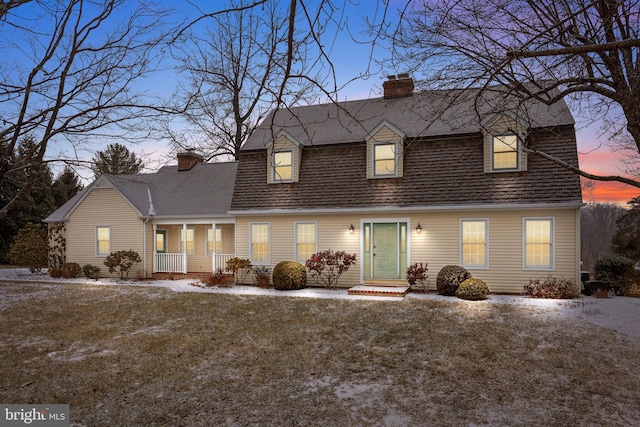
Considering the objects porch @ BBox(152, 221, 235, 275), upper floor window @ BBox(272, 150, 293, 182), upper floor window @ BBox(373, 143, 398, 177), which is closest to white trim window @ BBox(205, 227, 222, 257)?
porch @ BBox(152, 221, 235, 275)

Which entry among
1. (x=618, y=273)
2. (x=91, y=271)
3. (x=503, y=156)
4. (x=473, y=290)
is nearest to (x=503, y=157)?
(x=503, y=156)

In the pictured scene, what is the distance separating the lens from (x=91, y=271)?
19469 mm

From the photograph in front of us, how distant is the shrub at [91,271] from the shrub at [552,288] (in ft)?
57.3

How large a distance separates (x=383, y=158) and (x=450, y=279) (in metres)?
5.07

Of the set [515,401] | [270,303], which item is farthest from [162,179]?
[515,401]

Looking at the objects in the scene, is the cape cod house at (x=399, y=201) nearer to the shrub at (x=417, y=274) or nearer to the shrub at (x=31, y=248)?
the shrub at (x=417, y=274)

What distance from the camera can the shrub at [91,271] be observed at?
1939 centimetres

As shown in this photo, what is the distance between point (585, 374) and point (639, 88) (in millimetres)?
4588

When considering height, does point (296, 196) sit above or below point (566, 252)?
above

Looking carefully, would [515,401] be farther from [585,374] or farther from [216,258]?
[216,258]

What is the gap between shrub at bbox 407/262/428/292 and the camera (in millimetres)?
14898

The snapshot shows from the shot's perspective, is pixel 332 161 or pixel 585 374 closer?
pixel 585 374

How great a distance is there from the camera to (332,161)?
1717 centimetres

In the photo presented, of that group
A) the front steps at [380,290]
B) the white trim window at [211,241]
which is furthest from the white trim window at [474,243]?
the white trim window at [211,241]
